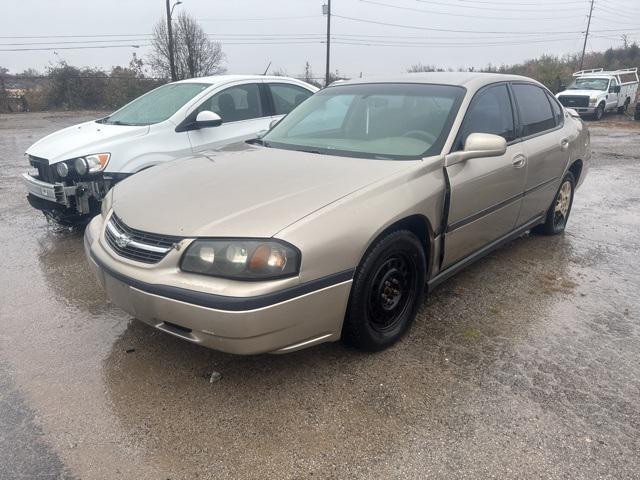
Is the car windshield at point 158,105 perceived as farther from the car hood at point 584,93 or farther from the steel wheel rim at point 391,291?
the car hood at point 584,93

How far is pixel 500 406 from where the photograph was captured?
8.24 feet

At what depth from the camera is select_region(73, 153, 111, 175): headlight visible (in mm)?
4590

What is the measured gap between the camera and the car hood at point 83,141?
4.73m

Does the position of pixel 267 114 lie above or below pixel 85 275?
above

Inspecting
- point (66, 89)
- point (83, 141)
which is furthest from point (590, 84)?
point (66, 89)

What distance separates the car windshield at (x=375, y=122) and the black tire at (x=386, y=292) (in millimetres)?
667

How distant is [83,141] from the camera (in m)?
4.91

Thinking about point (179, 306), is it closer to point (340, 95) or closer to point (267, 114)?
point (340, 95)

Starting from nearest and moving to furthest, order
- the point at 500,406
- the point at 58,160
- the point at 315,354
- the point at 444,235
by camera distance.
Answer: the point at 500,406, the point at 315,354, the point at 444,235, the point at 58,160

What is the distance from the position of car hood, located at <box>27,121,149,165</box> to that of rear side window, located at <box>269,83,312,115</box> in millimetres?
1735

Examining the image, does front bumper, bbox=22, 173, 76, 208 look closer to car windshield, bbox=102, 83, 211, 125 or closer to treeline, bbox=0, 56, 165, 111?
car windshield, bbox=102, 83, 211, 125

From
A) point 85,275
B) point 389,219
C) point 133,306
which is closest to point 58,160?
point 85,275

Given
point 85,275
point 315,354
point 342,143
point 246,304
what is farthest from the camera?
point 85,275

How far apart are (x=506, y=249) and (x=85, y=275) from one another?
12.8 ft
